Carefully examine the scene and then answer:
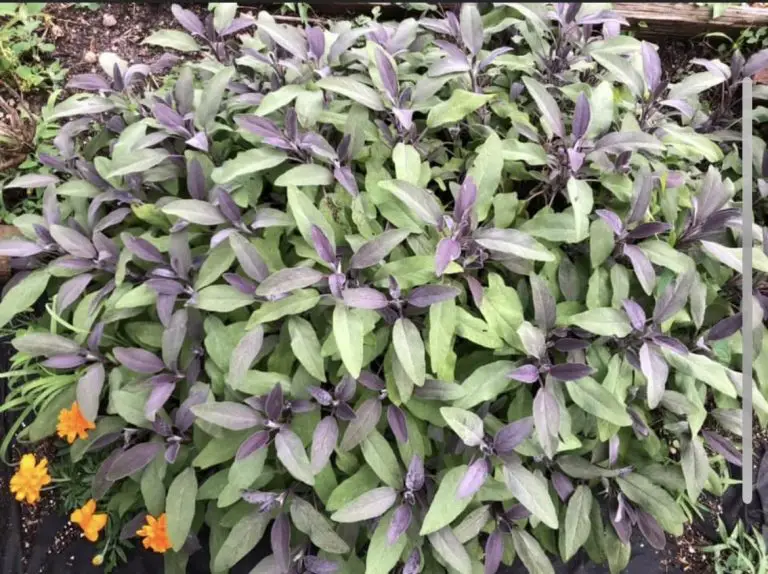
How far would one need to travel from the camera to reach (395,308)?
171 cm

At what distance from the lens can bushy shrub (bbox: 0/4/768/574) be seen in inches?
65.1

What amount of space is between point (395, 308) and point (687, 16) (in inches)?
76.9

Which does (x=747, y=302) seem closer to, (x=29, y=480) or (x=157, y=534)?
(x=157, y=534)

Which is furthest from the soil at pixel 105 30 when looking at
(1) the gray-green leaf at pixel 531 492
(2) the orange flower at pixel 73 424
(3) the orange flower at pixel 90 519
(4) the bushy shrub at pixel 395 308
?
(1) the gray-green leaf at pixel 531 492

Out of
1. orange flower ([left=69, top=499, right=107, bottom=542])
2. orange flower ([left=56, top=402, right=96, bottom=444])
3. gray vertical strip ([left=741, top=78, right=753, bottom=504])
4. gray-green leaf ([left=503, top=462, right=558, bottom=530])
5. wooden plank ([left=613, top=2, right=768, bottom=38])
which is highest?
wooden plank ([left=613, top=2, right=768, bottom=38])

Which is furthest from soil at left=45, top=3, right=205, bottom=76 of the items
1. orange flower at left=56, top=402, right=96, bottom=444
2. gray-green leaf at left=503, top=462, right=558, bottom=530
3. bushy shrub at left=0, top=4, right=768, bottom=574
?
gray-green leaf at left=503, top=462, right=558, bottom=530

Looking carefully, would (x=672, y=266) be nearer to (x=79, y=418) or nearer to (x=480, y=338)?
(x=480, y=338)

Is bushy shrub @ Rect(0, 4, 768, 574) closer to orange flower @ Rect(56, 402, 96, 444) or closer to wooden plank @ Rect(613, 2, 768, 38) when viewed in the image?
orange flower @ Rect(56, 402, 96, 444)

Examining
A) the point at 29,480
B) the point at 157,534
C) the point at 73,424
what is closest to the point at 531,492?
the point at 157,534

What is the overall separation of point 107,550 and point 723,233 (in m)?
2.05

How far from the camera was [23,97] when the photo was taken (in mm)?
2723

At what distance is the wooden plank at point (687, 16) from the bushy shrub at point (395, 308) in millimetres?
830

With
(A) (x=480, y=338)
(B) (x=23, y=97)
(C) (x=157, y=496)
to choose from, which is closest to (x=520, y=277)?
(A) (x=480, y=338)

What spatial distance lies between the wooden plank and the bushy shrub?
0.83m
